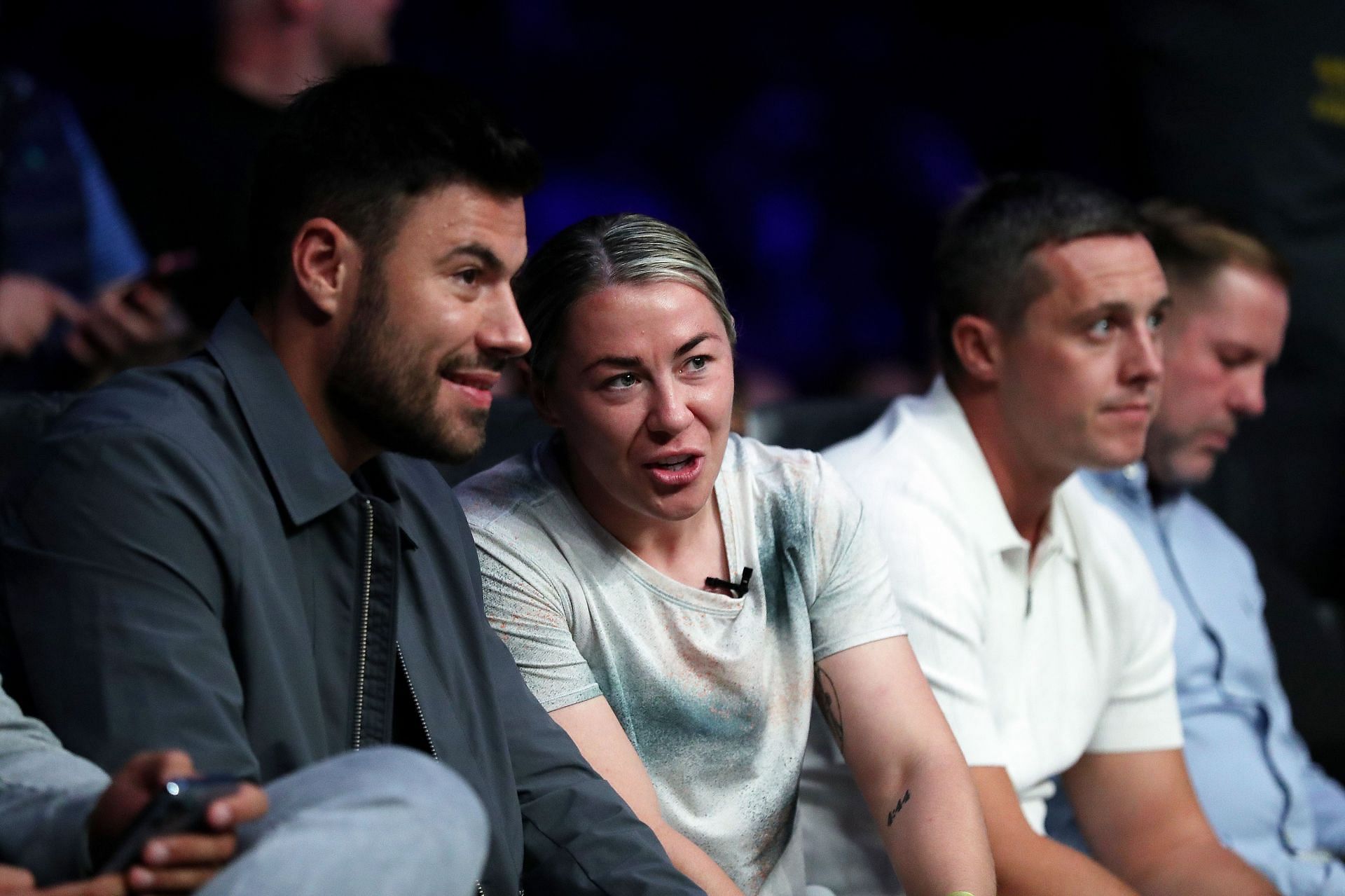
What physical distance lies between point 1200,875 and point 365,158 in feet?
4.71

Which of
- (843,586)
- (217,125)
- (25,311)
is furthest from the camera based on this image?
(217,125)

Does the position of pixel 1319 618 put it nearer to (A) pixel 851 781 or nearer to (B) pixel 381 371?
(A) pixel 851 781

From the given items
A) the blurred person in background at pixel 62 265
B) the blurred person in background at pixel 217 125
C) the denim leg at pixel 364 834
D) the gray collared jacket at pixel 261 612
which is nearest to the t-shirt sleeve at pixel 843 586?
the gray collared jacket at pixel 261 612

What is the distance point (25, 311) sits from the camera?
2.25 metres

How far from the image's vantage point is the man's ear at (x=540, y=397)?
5.47 feet

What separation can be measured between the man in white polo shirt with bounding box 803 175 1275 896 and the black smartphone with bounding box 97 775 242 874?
104cm

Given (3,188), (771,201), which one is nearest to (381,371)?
(3,188)

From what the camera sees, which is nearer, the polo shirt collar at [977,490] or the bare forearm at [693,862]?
the bare forearm at [693,862]

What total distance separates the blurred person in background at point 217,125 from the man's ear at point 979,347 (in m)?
1.06

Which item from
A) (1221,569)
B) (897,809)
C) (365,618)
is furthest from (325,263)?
(1221,569)

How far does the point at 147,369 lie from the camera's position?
1.32 meters

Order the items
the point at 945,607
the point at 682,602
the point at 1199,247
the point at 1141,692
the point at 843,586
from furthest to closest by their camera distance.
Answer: the point at 1199,247 → the point at 1141,692 → the point at 945,607 → the point at 843,586 → the point at 682,602

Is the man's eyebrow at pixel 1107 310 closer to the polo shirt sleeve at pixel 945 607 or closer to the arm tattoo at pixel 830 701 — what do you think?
the polo shirt sleeve at pixel 945 607

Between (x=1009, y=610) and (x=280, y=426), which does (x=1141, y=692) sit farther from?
(x=280, y=426)
